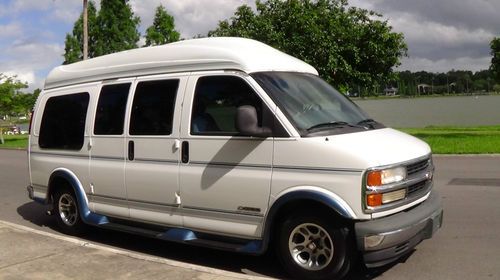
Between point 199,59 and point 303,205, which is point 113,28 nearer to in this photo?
point 199,59

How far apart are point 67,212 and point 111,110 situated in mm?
1823

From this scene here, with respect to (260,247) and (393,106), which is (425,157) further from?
(393,106)

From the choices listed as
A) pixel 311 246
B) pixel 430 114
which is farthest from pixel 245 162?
pixel 430 114

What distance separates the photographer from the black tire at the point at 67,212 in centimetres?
754

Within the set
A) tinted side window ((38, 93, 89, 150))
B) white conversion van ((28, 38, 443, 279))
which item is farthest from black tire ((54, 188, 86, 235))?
tinted side window ((38, 93, 89, 150))

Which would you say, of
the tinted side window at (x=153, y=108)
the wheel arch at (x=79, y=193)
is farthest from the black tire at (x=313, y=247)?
the wheel arch at (x=79, y=193)

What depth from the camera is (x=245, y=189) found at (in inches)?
214

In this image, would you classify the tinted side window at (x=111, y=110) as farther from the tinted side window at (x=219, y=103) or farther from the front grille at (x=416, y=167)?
the front grille at (x=416, y=167)

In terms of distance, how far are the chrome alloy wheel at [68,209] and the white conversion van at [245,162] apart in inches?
13.3

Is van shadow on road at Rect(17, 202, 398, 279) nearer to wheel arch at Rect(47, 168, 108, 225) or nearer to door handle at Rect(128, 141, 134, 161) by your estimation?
wheel arch at Rect(47, 168, 108, 225)

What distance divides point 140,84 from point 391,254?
3.41 metres

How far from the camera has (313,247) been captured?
516 centimetres

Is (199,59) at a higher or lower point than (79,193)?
higher

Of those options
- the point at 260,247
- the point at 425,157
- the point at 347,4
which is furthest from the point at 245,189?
the point at 347,4
